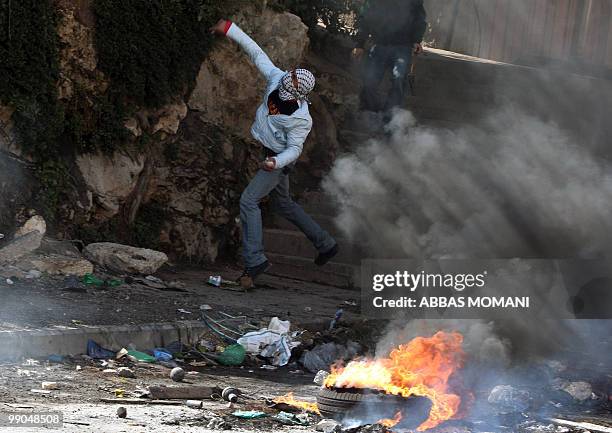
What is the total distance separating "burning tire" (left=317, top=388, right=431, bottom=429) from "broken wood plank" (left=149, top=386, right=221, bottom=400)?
88 cm

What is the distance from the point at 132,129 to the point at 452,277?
3.80m

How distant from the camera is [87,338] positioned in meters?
8.61

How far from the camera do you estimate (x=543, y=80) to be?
16141 millimetres

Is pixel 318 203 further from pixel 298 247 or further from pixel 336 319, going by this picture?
pixel 336 319

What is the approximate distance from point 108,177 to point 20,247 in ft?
5.45

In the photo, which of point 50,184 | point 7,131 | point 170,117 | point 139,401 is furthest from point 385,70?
point 139,401

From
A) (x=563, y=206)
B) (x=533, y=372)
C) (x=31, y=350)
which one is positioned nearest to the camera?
(x=31, y=350)

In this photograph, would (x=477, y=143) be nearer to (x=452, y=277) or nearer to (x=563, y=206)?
(x=563, y=206)

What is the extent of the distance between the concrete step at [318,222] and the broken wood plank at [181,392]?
5.93 m

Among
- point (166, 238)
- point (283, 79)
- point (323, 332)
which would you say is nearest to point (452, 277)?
point (323, 332)

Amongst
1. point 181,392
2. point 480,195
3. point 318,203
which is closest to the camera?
point 181,392

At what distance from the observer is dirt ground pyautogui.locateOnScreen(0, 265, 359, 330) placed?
29.8 ft

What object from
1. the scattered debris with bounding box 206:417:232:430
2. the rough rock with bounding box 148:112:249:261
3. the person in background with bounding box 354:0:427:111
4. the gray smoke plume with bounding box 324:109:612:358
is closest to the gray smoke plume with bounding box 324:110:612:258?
the gray smoke plume with bounding box 324:109:612:358

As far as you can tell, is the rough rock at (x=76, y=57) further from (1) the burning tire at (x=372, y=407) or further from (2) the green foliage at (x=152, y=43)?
(1) the burning tire at (x=372, y=407)
